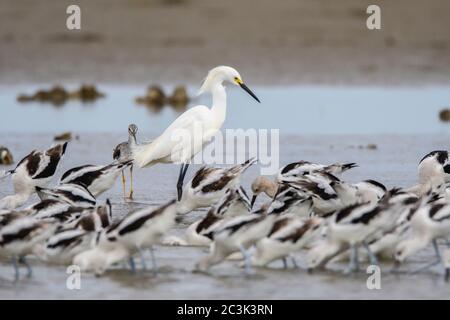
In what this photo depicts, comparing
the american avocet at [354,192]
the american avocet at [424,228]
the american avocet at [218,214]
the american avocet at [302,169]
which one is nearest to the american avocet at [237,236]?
the american avocet at [218,214]

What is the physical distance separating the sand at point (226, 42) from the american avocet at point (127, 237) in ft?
50.1

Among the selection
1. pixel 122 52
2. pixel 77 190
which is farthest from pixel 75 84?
pixel 77 190

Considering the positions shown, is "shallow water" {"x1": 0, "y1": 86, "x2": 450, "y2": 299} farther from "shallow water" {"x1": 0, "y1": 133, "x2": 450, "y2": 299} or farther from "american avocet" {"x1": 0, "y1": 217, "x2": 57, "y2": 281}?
"american avocet" {"x1": 0, "y1": 217, "x2": 57, "y2": 281}

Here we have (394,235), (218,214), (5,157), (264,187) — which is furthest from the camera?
(5,157)

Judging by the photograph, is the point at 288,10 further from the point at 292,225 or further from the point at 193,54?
the point at 292,225

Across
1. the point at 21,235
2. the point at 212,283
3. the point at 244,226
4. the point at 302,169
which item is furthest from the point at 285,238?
the point at 302,169

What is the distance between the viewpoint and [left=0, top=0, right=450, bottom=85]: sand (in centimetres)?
2555

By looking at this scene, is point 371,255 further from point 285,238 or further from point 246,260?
point 246,260

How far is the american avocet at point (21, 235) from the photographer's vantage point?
9.03m

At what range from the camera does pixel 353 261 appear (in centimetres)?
904

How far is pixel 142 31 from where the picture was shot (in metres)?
29.6

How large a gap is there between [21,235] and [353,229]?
8.92ft

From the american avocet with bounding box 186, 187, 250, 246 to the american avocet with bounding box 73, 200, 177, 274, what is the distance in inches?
34.6

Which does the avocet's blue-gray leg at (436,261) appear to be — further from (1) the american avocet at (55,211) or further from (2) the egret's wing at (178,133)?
(2) the egret's wing at (178,133)
